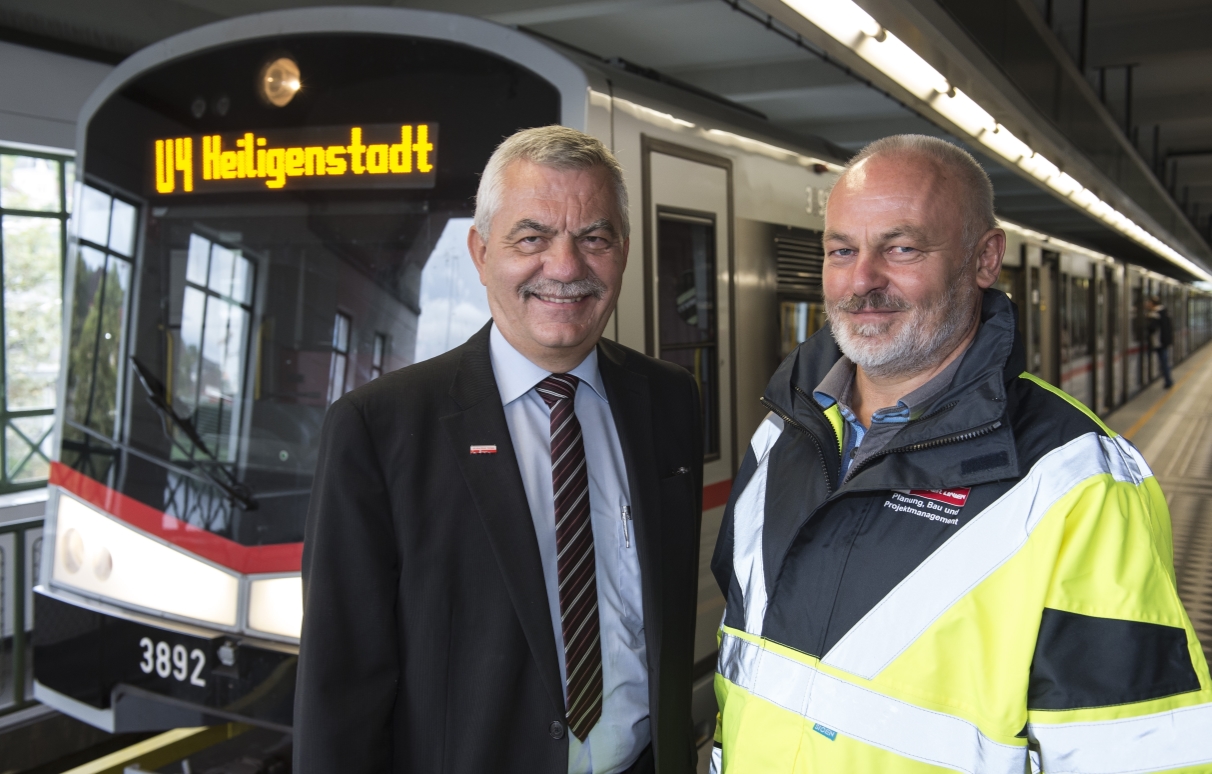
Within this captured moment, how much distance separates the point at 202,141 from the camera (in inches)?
120

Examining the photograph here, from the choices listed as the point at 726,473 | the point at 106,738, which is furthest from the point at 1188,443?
the point at 106,738

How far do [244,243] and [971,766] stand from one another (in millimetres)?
2517

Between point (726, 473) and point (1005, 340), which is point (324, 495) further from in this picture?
point (726, 473)

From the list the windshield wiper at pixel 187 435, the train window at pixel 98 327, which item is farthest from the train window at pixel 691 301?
the train window at pixel 98 327

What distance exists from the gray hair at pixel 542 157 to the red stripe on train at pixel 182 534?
1481mm

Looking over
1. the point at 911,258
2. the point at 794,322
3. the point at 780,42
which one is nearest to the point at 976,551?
the point at 911,258

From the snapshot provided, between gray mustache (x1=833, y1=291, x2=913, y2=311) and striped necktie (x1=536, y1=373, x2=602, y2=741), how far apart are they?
571 millimetres

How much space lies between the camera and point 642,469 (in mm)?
1962

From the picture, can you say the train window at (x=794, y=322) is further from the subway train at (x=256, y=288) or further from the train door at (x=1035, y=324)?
the train door at (x=1035, y=324)

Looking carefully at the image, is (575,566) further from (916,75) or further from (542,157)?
(916,75)

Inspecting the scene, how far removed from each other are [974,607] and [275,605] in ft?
6.96

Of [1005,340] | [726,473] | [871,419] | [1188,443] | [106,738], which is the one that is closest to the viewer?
[1005,340]

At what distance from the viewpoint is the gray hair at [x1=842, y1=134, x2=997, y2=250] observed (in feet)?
5.82

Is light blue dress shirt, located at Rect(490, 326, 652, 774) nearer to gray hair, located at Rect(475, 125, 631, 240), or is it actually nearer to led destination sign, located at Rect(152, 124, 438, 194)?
gray hair, located at Rect(475, 125, 631, 240)
